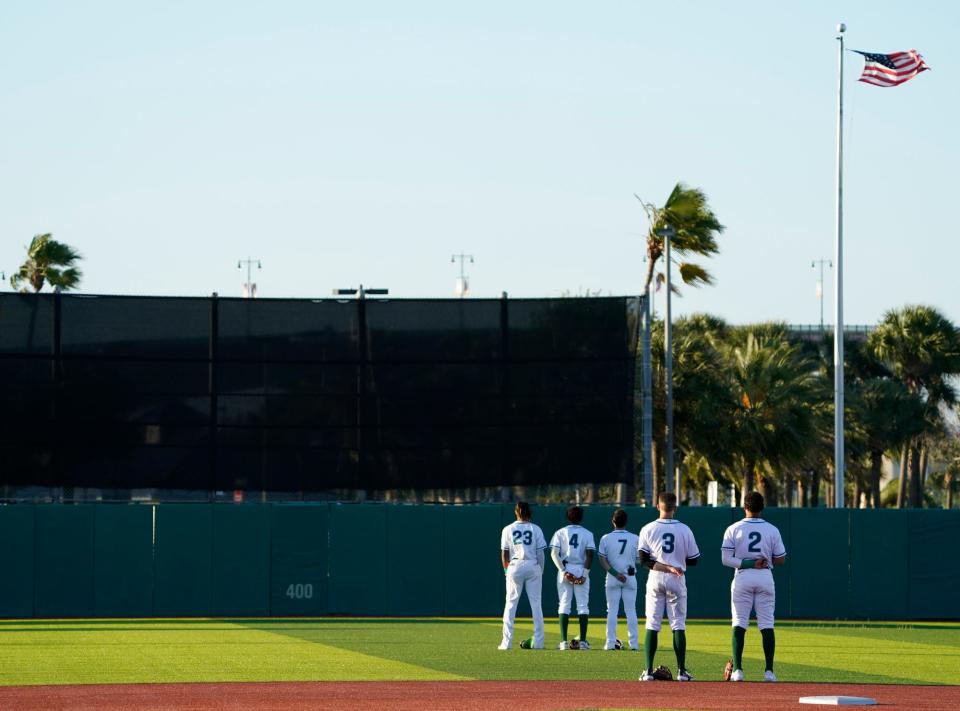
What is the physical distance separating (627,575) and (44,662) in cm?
725

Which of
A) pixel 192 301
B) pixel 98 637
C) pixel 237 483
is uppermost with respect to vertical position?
pixel 192 301

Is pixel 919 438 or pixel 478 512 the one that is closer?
pixel 478 512

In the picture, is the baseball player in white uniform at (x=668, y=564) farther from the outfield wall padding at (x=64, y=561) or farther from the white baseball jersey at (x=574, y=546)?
the outfield wall padding at (x=64, y=561)

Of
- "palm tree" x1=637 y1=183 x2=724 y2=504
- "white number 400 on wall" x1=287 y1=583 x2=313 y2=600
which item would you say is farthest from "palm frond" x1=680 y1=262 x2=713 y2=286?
"white number 400 on wall" x1=287 y1=583 x2=313 y2=600

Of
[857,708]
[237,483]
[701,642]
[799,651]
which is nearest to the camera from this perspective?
[857,708]

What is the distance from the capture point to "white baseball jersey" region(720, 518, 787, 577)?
15930 millimetres

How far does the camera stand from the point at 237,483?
2941 cm

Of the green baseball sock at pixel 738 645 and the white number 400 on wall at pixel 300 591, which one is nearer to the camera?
the green baseball sock at pixel 738 645

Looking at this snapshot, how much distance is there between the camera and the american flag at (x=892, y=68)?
3288 centimetres

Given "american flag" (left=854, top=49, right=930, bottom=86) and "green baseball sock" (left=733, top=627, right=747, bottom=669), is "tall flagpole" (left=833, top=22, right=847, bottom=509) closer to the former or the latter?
"american flag" (left=854, top=49, right=930, bottom=86)

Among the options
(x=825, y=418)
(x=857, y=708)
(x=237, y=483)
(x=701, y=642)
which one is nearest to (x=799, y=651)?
(x=701, y=642)

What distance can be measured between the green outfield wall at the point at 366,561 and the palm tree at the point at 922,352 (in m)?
28.7

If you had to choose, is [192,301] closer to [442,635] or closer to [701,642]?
[442,635]

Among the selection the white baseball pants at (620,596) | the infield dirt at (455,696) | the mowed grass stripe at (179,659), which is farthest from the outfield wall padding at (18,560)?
the infield dirt at (455,696)
